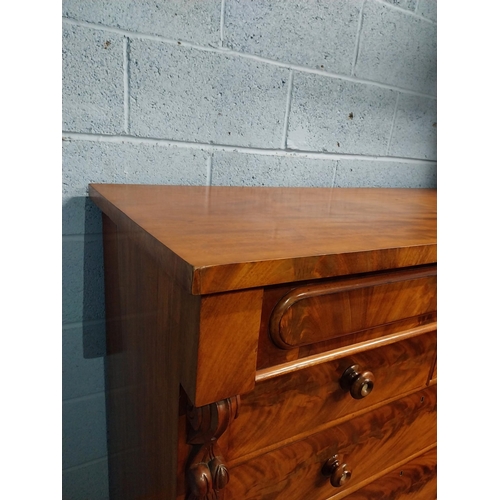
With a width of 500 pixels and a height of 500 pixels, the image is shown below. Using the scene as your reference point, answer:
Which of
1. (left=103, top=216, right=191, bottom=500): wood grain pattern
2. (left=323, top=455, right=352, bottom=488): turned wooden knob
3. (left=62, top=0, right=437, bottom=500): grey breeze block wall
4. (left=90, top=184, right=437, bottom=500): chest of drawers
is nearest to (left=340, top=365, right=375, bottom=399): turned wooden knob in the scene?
(left=90, top=184, right=437, bottom=500): chest of drawers

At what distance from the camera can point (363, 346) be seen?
51cm

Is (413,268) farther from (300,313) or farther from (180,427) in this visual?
(180,427)

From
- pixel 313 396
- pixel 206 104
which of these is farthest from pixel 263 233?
pixel 206 104

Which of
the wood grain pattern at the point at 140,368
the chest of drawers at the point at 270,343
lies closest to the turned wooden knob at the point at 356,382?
the chest of drawers at the point at 270,343

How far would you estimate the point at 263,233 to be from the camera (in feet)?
1.49

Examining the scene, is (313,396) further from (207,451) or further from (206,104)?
(206,104)

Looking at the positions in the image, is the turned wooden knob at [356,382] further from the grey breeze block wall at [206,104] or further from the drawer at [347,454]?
the grey breeze block wall at [206,104]

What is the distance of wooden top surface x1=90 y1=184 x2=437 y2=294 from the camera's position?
0.35 meters

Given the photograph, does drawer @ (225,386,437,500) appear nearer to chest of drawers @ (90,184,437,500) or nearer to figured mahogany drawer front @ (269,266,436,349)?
chest of drawers @ (90,184,437,500)

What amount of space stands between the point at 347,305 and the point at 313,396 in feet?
0.46

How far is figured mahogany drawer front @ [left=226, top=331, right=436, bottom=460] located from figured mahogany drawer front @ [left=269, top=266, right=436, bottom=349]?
64 millimetres
